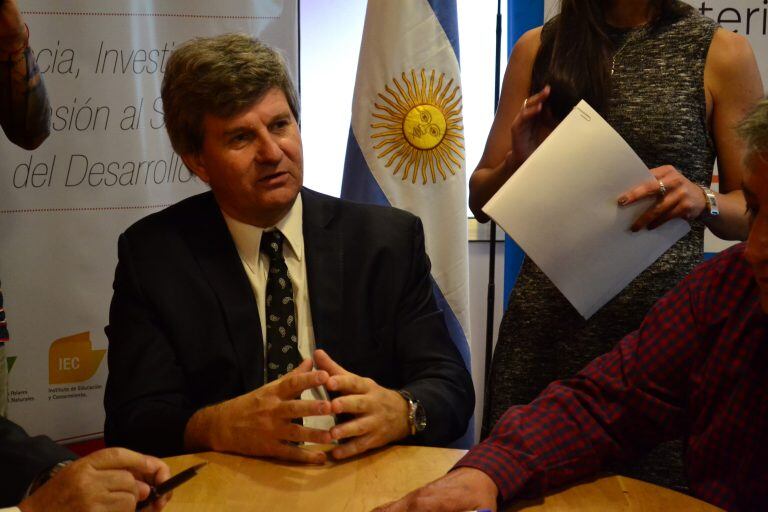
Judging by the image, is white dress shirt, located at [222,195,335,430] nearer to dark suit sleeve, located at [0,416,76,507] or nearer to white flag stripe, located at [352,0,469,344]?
dark suit sleeve, located at [0,416,76,507]

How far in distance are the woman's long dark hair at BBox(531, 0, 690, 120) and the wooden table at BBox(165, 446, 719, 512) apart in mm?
932

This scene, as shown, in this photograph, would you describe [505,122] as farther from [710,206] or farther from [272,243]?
[272,243]

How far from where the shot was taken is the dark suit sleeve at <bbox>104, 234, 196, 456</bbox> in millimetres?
1804

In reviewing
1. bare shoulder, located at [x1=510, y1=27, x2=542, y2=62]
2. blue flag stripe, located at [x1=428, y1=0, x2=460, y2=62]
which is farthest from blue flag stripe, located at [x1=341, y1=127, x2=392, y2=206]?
bare shoulder, located at [x1=510, y1=27, x2=542, y2=62]

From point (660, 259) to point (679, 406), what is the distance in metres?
0.53

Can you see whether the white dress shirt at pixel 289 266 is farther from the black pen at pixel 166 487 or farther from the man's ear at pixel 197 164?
the black pen at pixel 166 487

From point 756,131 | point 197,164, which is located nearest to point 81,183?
point 197,164

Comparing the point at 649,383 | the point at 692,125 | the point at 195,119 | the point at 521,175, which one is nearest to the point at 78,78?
the point at 195,119

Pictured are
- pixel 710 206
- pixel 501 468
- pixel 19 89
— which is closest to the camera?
pixel 501 468

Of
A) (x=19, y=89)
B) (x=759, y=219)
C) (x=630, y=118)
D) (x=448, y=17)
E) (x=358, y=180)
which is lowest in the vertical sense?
(x=759, y=219)

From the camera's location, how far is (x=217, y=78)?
1.96 metres

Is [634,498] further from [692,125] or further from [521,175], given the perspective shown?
[692,125]

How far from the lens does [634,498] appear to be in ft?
4.62

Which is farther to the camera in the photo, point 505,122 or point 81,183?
point 81,183
